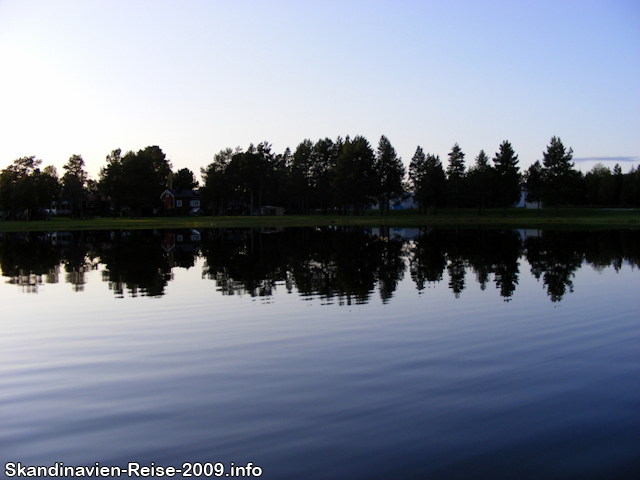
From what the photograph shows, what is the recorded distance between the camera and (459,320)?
49.0ft

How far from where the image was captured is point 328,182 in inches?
5054

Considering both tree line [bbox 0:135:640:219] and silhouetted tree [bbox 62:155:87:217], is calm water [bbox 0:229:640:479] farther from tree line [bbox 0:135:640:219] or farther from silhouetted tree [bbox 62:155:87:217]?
silhouetted tree [bbox 62:155:87:217]

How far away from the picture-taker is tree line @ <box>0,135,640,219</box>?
367 feet

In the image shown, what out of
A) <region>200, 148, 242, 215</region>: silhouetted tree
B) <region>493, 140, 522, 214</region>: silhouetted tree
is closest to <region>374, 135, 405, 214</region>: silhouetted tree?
<region>493, 140, 522, 214</region>: silhouetted tree

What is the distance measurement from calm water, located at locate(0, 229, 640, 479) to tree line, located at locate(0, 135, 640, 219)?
97165mm

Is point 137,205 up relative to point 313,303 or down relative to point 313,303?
up

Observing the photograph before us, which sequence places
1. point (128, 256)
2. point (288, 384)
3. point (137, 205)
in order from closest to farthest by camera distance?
point (288, 384) < point (128, 256) < point (137, 205)

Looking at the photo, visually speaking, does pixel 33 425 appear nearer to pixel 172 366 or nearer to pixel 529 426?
pixel 172 366

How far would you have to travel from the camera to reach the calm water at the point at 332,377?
279 inches

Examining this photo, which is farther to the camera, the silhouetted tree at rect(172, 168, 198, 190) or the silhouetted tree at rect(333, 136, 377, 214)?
the silhouetted tree at rect(172, 168, 198, 190)

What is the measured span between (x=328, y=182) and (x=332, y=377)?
392 feet

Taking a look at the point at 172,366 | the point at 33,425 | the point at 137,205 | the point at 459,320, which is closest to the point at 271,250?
the point at 459,320

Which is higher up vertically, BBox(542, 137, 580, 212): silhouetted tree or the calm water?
BBox(542, 137, 580, 212): silhouetted tree

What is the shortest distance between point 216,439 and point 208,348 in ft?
16.4
